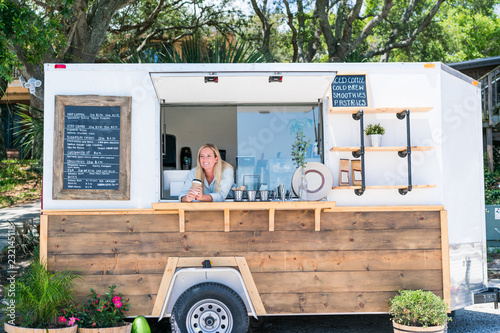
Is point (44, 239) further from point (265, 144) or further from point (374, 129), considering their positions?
point (374, 129)

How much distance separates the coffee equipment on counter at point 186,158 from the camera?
6715 millimetres

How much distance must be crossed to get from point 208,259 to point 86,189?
118cm

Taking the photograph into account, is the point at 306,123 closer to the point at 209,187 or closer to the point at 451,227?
the point at 209,187

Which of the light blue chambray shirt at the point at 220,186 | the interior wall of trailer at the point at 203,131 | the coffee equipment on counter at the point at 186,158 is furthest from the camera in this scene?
the interior wall of trailer at the point at 203,131

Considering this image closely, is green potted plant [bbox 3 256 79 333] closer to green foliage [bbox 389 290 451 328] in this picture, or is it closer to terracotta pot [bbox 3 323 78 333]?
terracotta pot [bbox 3 323 78 333]

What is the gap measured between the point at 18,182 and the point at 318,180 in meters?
10.3

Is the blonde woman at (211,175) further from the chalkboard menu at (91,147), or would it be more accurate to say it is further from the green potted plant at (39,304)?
the green potted plant at (39,304)

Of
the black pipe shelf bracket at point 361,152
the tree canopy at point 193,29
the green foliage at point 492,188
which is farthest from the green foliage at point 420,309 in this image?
the green foliage at point 492,188

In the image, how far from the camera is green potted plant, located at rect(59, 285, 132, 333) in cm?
390

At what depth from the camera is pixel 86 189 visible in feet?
13.8

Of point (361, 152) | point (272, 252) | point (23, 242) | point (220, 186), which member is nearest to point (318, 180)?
point (361, 152)

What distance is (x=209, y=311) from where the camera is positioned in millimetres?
4035

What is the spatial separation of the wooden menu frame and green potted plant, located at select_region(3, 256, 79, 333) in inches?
25.4

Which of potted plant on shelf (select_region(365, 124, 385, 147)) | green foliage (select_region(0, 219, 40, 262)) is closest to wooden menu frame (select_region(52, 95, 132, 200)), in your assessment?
potted plant on shelf (select_region(365, 124, 385, 147))
